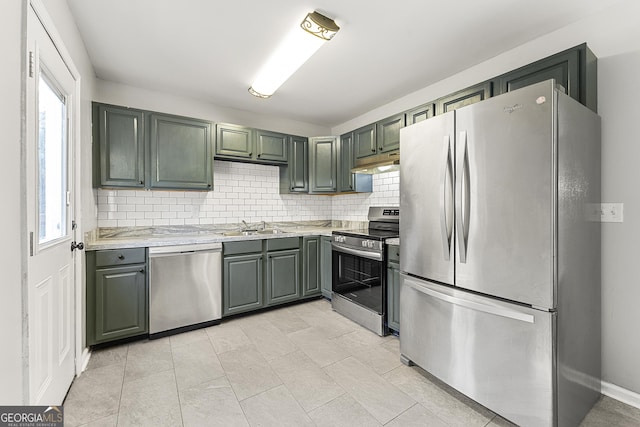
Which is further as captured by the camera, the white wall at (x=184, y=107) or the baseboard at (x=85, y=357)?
the white wall at (x=184, y=107)

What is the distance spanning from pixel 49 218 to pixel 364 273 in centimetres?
250

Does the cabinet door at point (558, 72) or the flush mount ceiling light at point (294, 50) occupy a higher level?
the flush mount ceiling light at point (294, 50)

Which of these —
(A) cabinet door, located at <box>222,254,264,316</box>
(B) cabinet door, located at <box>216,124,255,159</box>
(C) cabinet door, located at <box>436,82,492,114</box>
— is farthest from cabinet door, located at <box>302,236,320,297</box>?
(C) cabinet door, located at <box>436,82,492,114</box>

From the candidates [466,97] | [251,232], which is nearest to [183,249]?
[251,232]

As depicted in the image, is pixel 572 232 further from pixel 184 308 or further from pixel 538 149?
pixel 184 308

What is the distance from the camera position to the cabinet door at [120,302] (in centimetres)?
241

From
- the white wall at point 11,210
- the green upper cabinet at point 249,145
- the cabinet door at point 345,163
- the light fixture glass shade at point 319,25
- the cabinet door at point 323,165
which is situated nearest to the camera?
the white wall at point 11,210

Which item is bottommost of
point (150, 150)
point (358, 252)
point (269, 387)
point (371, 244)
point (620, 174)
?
point (269, 387)

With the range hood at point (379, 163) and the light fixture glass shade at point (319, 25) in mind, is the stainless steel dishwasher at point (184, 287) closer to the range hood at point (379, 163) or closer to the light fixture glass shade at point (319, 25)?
the range hood at point (379, 163)

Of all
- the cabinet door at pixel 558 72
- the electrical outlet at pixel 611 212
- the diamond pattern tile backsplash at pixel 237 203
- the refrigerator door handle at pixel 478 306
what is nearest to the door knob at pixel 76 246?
the diamond pattern tile backsplash at pixel 237 203

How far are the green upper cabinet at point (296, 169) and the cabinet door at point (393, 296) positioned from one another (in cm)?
178

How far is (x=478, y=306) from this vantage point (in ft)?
5.49

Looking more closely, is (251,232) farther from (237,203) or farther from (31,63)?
(31,63)

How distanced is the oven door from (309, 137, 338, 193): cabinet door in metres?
0.95
